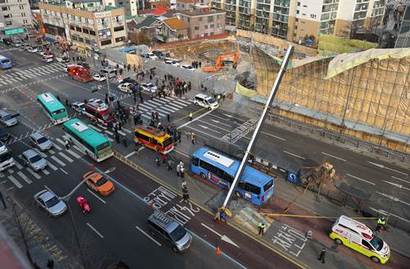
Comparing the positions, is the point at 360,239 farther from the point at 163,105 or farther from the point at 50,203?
the point at 163,105

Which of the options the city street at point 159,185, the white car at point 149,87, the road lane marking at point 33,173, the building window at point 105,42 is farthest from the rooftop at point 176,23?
the road lane marking at point 33,173

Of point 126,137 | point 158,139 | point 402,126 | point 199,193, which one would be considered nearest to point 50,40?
point 126,137

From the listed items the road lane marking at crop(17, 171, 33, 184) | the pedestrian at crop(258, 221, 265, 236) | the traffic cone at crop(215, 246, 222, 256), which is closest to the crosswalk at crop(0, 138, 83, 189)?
the road lane marking at crop(17, 171, 33, 184)

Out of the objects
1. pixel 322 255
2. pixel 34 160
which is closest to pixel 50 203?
pixel 34 160

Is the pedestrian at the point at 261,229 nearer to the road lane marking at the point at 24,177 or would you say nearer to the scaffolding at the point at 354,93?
the scaffolding at the point at 354,93

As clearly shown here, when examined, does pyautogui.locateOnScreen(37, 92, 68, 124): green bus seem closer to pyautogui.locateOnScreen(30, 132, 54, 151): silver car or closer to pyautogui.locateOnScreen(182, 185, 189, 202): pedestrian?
pyautogui.locateOnScreen(30, 132, 54, 151): silver car

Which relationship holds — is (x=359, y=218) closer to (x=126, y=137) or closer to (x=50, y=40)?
(x=126, y=137)
